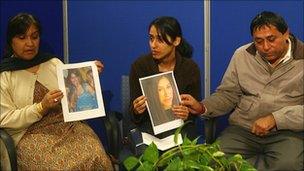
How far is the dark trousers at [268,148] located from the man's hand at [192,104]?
0.22 meters

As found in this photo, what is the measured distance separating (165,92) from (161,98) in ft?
0.14

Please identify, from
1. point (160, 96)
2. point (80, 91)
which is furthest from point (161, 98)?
point (80, 91)

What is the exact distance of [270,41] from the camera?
2.64 metres

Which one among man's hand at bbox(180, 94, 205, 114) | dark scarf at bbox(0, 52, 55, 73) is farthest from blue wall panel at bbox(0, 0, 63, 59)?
man's hand at bbox(180, 94, 205, 114)

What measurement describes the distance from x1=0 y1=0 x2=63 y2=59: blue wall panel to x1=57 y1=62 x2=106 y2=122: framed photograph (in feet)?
2.74

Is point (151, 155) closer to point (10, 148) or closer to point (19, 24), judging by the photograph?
point (10, 148)

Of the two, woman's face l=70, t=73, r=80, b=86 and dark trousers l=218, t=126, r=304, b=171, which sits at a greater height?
woman's face l=70, t=73, r=80, b=86

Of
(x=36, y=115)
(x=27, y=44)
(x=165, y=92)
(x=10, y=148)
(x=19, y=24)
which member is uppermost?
(x=19, y=24)

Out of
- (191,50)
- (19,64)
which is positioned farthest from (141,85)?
(19,64)

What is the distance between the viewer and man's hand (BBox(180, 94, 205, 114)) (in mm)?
2691

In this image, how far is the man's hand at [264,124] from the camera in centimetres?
263

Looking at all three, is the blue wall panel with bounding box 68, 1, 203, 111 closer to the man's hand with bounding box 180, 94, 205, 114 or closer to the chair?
the man's hand with bounding box 180, 94, 205, 114

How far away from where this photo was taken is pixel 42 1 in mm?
3443

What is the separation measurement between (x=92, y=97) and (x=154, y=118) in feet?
1.29
